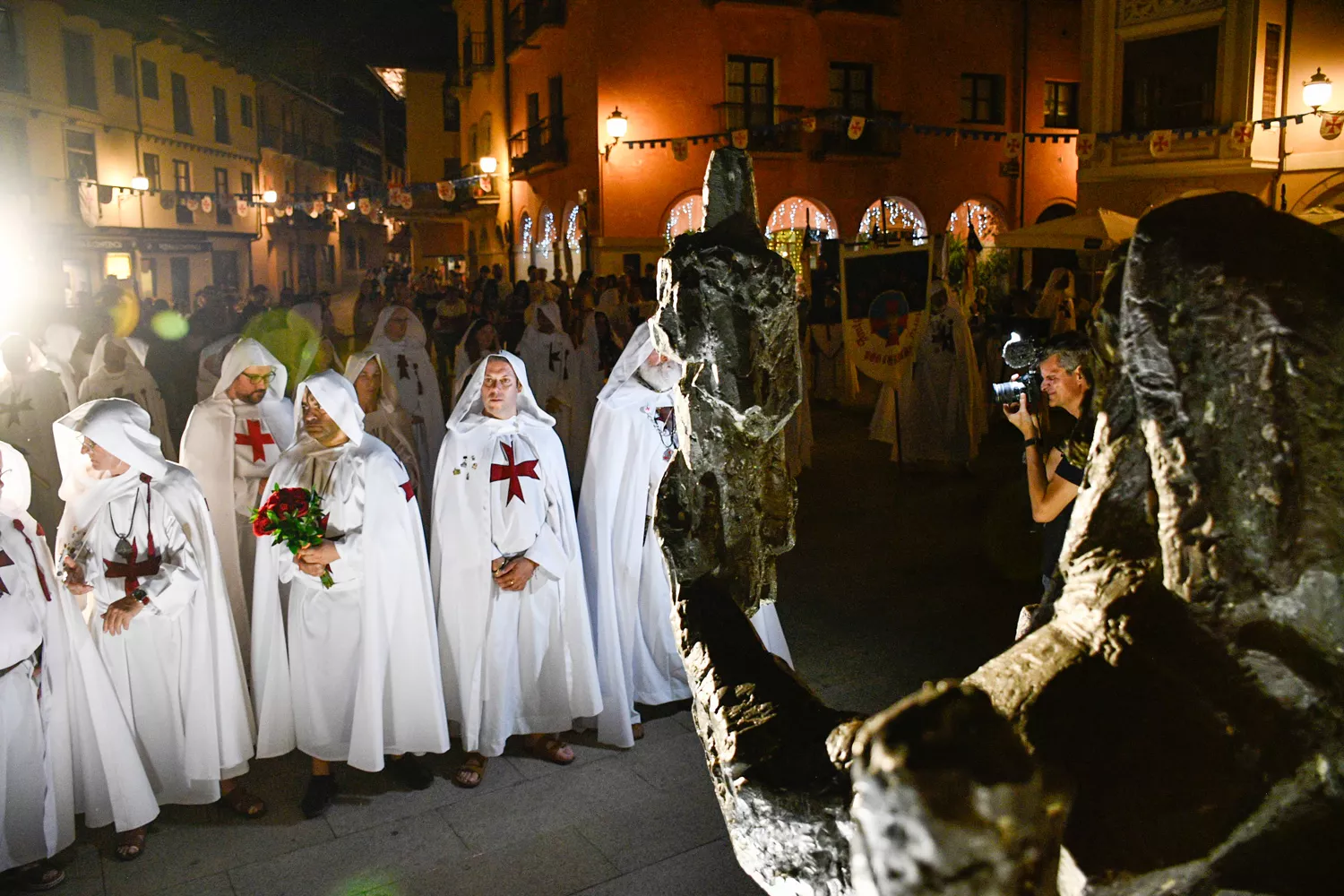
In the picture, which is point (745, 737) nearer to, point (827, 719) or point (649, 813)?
point (827, 719)

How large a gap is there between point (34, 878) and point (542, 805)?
88.6 inches

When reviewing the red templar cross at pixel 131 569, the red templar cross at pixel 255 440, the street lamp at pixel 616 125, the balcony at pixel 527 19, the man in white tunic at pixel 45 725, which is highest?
the balcony at pixel 527 19

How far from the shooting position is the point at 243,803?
538 centimetres

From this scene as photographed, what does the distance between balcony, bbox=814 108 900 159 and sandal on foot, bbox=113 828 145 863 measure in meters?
23.7

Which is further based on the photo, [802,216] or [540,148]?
[540,148]

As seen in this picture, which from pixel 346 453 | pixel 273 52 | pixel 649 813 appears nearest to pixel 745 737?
pixel 649 813

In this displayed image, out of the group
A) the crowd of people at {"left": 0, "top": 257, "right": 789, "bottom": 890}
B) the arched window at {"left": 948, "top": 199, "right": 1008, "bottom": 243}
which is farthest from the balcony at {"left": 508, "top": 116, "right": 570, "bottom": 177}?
the crowd of people at {"left": 0, "top": 257, "right": 789, "bottom": 890}

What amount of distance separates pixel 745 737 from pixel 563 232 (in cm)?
2802

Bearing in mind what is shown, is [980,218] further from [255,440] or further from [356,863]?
[356,863]

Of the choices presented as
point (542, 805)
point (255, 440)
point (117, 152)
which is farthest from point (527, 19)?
point (542, 805)

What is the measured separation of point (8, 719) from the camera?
15.3ft

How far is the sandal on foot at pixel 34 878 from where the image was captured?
4672 millimetres

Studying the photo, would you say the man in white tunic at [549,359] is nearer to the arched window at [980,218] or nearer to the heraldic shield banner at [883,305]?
the heraldic shield banner at [883,305]

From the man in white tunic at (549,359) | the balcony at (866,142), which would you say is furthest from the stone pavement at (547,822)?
the balcony at (866,142)
